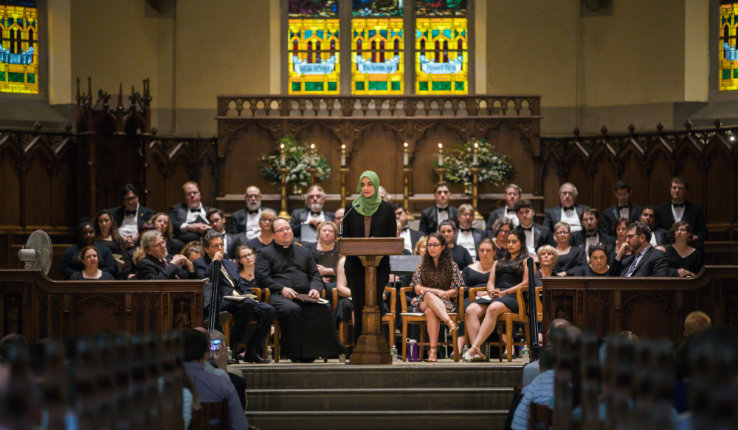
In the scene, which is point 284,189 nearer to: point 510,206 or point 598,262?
point 510,206

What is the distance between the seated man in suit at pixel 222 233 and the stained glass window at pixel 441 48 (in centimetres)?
498

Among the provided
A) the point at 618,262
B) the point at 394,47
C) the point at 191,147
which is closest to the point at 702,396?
the point at 618,262

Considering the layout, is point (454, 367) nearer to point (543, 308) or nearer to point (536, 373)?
point (543, 308)

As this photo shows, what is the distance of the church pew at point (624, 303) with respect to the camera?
9.43 metres

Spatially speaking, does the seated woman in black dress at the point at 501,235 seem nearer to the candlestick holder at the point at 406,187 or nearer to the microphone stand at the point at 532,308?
the microphone stand at the point at 532,308

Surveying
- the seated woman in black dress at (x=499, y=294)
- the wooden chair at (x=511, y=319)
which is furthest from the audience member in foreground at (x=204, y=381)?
the wooden chair at (x=511, y=319)

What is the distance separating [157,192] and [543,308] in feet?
21.1

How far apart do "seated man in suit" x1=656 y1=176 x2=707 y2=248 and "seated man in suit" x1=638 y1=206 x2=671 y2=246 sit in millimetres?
374

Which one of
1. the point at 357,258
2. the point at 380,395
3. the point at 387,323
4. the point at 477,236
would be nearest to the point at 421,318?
the point at 387,323

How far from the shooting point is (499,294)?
33.5 ft

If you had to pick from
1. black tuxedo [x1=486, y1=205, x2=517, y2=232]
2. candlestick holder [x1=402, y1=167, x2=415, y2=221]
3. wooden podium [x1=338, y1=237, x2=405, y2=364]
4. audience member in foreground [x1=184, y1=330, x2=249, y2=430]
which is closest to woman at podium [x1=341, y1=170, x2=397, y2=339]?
wooden podium [x1=338, y1=237, x2=405, y2=364]

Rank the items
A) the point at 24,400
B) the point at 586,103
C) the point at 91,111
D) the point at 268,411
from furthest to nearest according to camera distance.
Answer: the point at 586,103 → the point at 91,111 → the point at 268,411 → the point at 24,400

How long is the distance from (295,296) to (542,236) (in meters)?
3.13

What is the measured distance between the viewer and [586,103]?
15.9m
